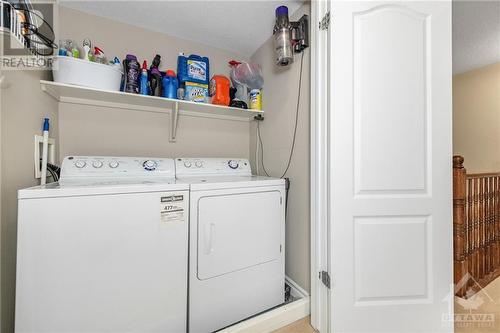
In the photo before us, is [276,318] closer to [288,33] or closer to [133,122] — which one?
[133,122]

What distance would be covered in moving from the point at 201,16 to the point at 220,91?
2.00ft

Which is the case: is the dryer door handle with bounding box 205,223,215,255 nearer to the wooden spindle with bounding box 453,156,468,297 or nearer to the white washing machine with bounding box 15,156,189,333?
the white washing machine with bounding box 15,156,189,333

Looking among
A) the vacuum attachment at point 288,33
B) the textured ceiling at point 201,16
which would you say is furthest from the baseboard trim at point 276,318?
the textured ceiling at point 201,16

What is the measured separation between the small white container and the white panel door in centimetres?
151

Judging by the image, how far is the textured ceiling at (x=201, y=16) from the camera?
→ 1598mm

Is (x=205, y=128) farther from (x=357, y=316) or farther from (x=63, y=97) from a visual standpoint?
(x=357, y=316)

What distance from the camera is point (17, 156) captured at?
105cm

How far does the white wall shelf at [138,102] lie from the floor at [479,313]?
84.8 inches

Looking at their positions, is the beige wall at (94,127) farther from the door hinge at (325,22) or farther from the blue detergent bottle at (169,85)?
the door hinge at (325,22)

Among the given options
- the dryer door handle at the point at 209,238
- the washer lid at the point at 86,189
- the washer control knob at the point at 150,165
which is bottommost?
the dryer door handle at the point at 209,238

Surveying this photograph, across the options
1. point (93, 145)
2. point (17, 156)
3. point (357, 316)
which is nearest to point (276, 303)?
point (357, 316)

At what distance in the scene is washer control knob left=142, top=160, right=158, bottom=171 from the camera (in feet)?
5.01

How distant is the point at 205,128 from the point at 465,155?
12.6ft

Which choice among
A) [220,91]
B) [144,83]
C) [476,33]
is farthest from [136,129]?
[476,33]
